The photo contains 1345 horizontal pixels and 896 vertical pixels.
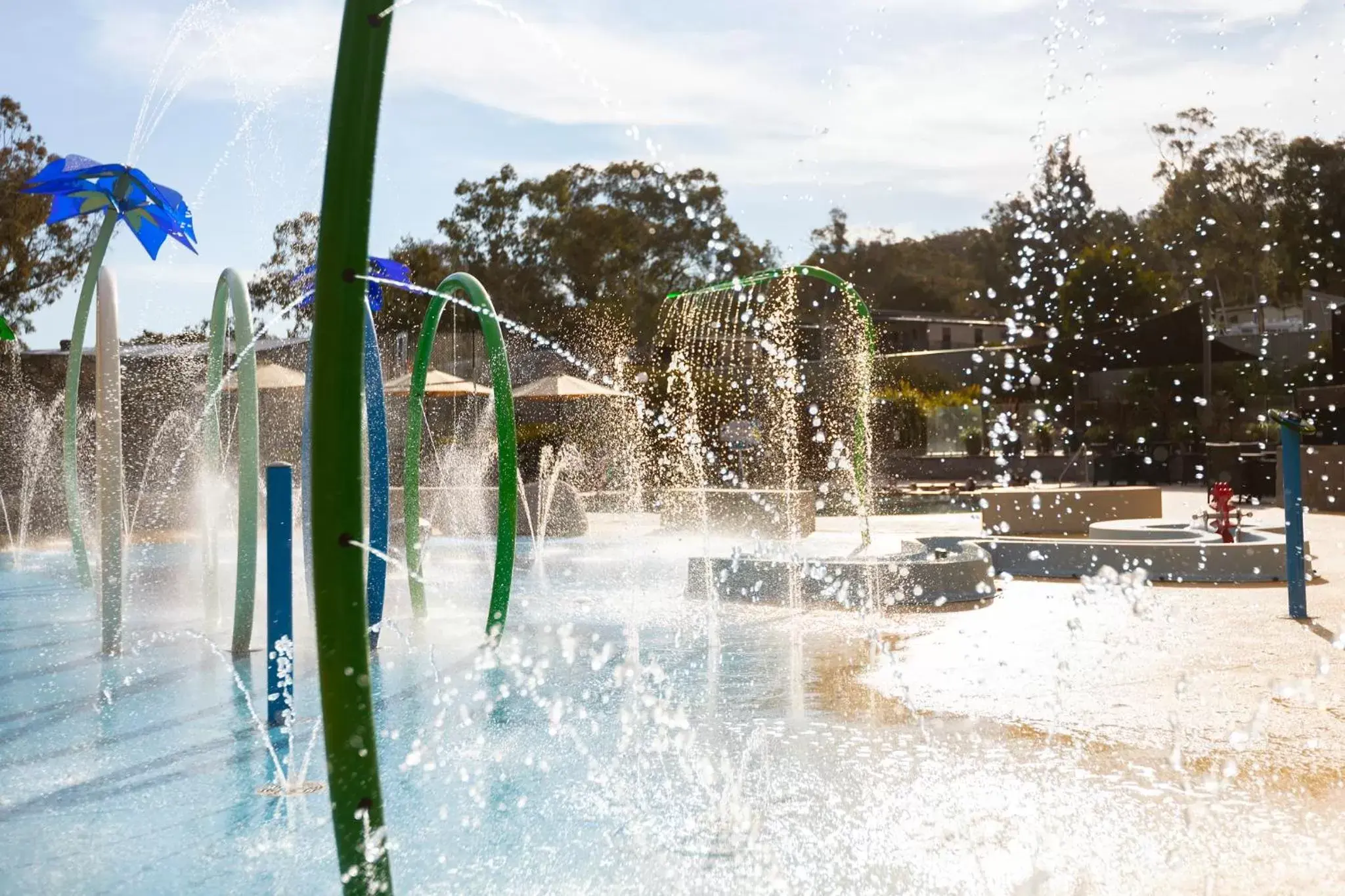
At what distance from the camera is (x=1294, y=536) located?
8.50 meters

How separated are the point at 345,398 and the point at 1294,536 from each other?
762cm

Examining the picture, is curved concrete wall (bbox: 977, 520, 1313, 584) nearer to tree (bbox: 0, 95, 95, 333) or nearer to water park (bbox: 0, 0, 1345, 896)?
water park (bbox: 0, 0, 1345, 896)

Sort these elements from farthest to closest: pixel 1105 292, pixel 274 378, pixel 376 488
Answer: pixel 1105 292, pixel 274 378, pixel 376 488

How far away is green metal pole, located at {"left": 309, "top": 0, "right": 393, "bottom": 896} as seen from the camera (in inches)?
102

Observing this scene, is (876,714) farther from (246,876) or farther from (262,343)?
(262,343)

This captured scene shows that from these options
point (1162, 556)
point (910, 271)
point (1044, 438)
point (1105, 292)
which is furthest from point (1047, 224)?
point (1162, 556)

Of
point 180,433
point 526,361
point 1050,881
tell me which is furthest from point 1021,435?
point 1050,881

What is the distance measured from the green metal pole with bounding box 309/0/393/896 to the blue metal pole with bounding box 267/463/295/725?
3.08m

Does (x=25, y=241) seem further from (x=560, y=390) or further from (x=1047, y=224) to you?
(x=1047, y=224)

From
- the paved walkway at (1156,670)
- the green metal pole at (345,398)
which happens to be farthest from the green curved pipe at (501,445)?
the green metal pole at (345,398)

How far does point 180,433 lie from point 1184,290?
47434mm

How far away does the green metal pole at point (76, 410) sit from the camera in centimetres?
955

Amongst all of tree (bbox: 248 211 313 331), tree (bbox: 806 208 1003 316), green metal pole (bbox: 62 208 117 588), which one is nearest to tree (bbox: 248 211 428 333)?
tree (bbox: 248 211 313 331)

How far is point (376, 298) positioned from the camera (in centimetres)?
1049
